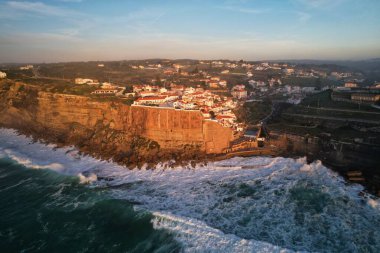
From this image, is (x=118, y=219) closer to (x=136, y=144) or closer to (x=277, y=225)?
(x=277, y=225)

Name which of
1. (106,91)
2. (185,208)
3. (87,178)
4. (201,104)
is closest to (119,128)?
(87,178)

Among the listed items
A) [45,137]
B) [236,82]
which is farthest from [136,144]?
[236,82]

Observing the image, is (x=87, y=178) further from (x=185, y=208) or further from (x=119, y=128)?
(x=119, y=128)

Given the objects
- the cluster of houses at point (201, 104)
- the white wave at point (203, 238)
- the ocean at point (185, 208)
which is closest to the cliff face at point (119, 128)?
the cluster of houses at point (201, 104)

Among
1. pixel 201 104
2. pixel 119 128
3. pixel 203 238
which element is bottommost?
pixel 203 238

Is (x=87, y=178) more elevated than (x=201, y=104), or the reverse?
A: (x=201, y=104)

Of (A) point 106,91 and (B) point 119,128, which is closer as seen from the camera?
→ (B) point 119,128

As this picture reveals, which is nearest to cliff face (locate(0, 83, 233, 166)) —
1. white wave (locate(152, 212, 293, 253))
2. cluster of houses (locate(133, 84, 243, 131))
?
cluster of houses (locate(133, 84, 243, 131))

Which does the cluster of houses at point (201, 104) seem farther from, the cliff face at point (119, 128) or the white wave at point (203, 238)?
the white wave at point (203, 238)
